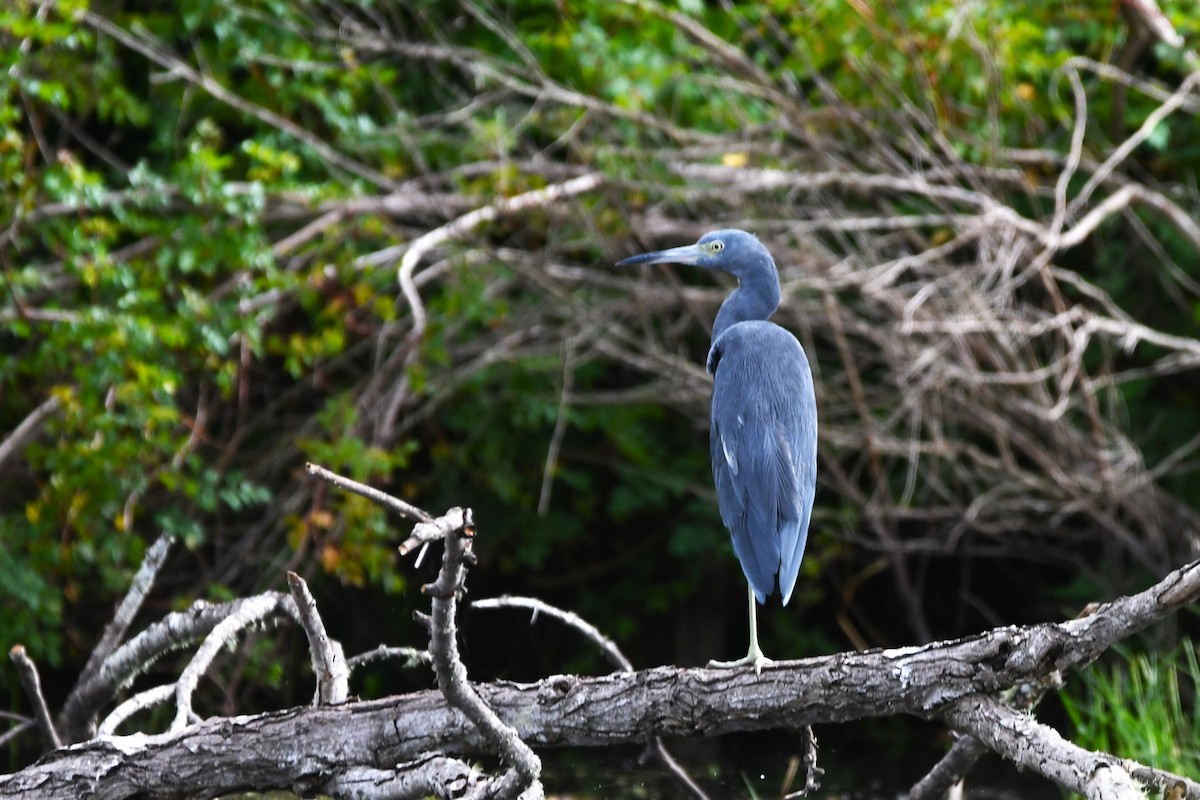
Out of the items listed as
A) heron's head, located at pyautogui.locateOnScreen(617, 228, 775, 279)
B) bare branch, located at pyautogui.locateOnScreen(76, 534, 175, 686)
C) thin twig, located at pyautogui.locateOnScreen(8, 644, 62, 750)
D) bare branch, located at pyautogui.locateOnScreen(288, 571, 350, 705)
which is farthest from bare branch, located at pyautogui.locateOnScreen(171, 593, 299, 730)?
heron's head, located at pyautogui.locateOnScreen(617, 228, 775, 279)

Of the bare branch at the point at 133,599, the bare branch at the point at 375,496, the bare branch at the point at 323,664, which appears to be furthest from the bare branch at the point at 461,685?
the bare branch at the point at 133,599

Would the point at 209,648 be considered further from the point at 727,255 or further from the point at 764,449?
the point at 727,255

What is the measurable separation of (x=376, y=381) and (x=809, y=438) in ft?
8.49

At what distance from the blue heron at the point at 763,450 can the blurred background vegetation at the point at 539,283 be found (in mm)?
1152

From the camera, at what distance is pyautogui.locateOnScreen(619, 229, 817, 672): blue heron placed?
3.34 m

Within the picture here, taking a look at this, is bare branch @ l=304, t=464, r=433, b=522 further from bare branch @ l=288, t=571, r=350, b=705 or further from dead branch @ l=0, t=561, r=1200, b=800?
bare branch @ l=288, t=571, r=350, b=705

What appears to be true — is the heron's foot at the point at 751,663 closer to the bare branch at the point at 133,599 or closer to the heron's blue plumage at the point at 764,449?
the heron's blue plumage at the point at 764,449

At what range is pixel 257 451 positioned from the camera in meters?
6.12

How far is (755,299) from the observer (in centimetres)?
387

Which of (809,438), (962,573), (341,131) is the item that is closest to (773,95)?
(341,131)

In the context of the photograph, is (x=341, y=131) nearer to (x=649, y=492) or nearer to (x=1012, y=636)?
(x=649, y=492)

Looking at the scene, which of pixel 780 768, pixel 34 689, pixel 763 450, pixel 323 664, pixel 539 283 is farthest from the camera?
pixel 780 768

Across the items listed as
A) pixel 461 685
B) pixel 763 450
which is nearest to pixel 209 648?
pixel 461 685

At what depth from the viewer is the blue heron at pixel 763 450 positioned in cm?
334
